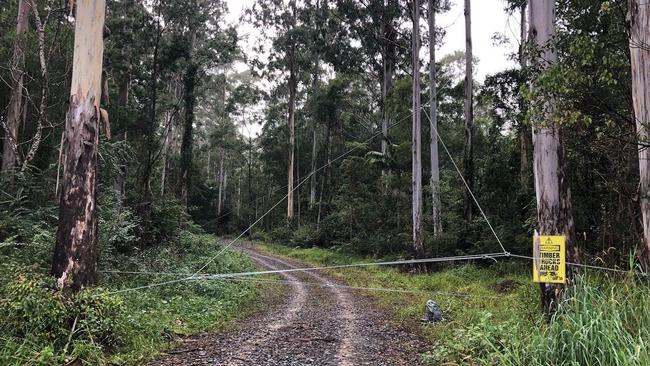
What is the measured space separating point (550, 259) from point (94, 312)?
210 inches

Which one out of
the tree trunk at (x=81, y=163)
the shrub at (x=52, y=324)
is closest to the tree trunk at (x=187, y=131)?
the tree trunk at (x=81, y=163)

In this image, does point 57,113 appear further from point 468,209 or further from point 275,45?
point 275,45

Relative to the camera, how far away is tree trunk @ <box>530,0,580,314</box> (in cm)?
508

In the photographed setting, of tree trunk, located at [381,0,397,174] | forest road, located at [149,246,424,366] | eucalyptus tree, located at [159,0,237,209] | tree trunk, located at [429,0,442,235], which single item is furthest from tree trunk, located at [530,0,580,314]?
eucalyptus tree, located at [159,0,237,209]

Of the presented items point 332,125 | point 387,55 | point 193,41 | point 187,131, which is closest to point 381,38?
point 387,55

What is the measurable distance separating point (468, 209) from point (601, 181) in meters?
7.76

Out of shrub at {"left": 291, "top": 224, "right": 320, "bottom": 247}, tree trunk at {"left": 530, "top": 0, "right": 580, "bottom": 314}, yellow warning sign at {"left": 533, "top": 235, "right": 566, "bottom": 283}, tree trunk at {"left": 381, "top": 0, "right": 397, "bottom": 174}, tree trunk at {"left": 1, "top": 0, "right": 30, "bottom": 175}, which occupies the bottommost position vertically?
shrub at {"left": 291, "top": 224, "right": 320, "bottom": 247}

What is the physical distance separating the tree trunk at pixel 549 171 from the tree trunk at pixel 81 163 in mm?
5654

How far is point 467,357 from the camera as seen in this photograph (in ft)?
15.1

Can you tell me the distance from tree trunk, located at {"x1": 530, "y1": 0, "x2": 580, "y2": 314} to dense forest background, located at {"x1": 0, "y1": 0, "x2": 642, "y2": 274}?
0.65 feet

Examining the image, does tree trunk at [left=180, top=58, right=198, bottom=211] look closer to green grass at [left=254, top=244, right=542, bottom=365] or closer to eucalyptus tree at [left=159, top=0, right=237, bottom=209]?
eucalyptus tree at [left=159, top=0, right=237, bottom=209]

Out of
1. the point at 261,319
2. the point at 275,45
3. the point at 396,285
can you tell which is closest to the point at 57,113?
the point at 261,319

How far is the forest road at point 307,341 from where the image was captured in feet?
17.7

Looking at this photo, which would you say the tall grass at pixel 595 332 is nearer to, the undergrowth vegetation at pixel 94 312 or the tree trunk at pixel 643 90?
the tree trunk at pixel 643 90
